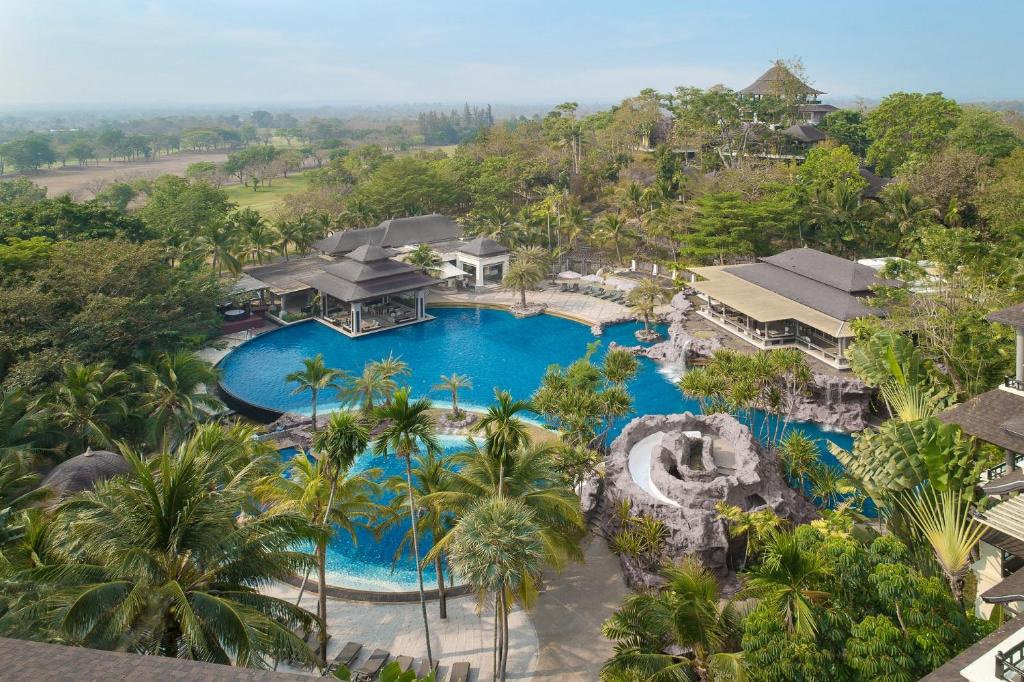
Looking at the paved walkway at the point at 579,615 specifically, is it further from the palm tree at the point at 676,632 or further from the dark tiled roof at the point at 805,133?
the dark tiled roof at the point at 805,133

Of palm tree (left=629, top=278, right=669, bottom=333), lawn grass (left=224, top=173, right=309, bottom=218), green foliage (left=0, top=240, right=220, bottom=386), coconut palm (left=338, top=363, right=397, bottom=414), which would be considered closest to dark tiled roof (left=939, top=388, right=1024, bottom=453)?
coconut palm (left=338, top=363, right=397, bottom=414)

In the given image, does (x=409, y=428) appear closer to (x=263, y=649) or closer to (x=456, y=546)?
(x=456, y=546)

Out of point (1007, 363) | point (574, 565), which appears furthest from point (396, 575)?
point (1007, 363)

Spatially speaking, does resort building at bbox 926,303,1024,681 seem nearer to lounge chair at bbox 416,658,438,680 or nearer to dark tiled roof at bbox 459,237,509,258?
lounge chair at bbox 416,658,438,680

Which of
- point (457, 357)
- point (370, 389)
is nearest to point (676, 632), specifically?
point (370, 389)

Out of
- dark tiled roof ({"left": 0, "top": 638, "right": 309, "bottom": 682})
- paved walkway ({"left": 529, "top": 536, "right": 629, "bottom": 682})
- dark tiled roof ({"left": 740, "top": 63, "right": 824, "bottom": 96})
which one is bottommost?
paved walkway ({"left": 529, "top": 536, "right": 629, "bottom": 682})

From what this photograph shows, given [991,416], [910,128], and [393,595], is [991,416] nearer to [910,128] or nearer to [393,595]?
[393,595]

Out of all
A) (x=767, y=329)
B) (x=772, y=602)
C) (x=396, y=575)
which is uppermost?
(x=772, y=602)
